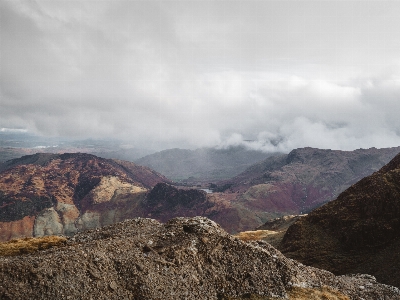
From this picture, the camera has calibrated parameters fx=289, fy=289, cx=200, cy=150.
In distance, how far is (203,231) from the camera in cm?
4059

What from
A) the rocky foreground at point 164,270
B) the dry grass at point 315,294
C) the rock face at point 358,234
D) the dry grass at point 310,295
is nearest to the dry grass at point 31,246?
the rocky foreground at point 164,270

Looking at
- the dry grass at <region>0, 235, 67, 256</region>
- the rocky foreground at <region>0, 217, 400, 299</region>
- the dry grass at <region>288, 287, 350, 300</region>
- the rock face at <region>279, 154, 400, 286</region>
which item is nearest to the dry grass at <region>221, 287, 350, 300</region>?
the dry grass at <region>288, 287, 350, 300</region>

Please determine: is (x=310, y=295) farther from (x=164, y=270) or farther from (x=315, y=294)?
(x=164, y=270)

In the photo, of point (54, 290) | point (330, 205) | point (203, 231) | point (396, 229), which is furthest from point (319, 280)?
point (330, 205)

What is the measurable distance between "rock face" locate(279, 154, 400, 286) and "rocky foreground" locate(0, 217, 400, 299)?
28580mm

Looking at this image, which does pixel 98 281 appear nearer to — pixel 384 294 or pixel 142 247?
pixel 142 247

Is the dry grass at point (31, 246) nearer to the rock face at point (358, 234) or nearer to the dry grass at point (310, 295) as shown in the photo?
the dry grass at point (310, 295)

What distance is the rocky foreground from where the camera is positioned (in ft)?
90.0

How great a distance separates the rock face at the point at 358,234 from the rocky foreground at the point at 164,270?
28580mm

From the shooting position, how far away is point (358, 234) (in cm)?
8788

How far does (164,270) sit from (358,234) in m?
76.0

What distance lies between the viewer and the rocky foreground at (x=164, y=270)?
2744 cm

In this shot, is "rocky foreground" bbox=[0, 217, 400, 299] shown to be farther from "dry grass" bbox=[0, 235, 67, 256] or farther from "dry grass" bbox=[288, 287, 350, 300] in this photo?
"dry grass" bbox=[0, 235, 67, 256]

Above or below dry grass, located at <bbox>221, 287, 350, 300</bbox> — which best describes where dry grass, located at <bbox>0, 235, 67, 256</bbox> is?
above
